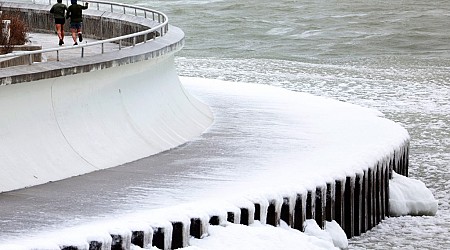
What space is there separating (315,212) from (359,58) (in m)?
29.4

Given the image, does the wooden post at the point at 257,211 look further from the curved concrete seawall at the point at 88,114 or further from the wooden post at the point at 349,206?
the wooden post at the point at 349,206

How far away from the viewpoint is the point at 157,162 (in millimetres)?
16438

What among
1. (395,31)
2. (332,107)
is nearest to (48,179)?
(332,107)

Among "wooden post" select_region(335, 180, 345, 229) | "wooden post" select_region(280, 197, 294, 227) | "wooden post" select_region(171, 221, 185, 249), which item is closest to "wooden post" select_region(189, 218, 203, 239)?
"wooden post" select_region(171, 221, 185, 249)

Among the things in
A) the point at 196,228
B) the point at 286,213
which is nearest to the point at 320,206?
the point at 286,213

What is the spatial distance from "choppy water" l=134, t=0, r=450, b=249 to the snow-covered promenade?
1323 mm

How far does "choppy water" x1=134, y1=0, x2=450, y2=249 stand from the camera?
76.0ft

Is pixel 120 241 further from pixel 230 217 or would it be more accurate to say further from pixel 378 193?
pixel 378 193

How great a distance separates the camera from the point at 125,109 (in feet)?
56.4

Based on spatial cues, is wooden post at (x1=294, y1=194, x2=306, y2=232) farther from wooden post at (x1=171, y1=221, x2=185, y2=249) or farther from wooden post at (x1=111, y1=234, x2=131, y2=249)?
wooden post at (x1=111, y1=234, x2=131, y2=249)

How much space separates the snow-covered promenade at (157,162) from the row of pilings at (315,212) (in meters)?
0.02

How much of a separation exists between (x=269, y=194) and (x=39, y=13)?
33.1 feet

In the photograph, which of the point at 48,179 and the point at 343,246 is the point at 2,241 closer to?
the point at 48,179

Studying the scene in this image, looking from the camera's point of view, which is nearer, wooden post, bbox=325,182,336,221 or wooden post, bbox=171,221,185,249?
wooden post, bbox=171,221,185,249
